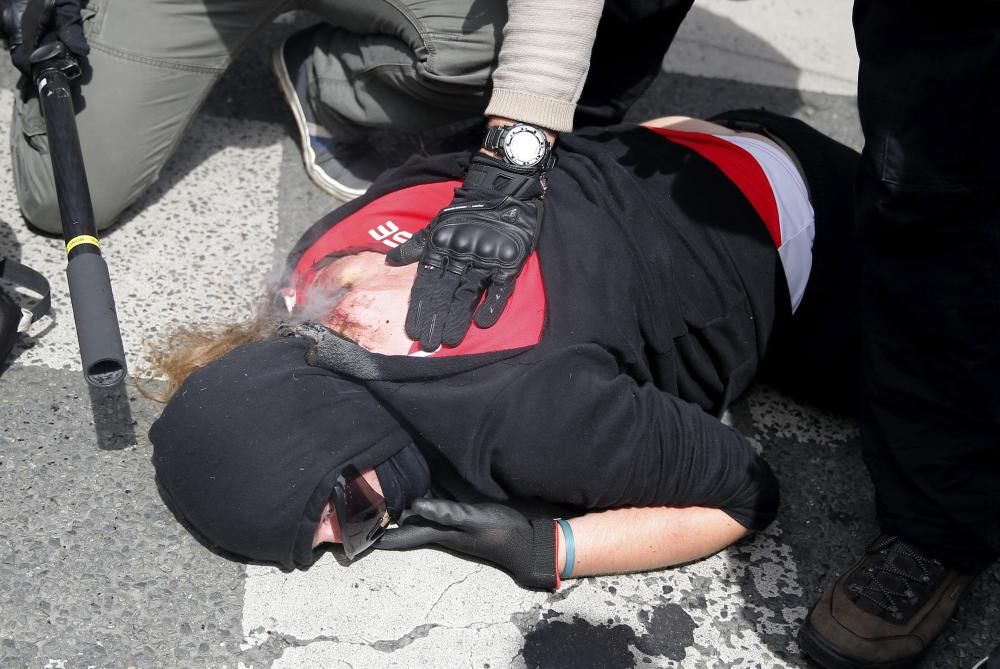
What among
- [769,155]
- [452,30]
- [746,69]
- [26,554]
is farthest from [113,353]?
[746,69]

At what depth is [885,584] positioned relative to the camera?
5.95 ft

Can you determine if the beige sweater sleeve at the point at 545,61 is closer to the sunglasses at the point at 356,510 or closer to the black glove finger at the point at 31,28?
the sunglasses at the point at 356,510

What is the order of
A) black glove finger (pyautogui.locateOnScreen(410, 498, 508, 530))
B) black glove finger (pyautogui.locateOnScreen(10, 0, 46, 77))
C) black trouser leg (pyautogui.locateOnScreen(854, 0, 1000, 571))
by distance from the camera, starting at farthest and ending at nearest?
black glove finger (pyautogui.locateOnScreen(10, 0, 46, 77)) < black glove finger (pyautogui.locateOnScreen(410, 498, 508, 530)) < black trouser leg (pyautogui.locateOnScreen(854, 0, 1000, 571))

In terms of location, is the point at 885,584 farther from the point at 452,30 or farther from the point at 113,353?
the point at 452,30

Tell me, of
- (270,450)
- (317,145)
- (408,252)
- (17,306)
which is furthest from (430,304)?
(317,145)

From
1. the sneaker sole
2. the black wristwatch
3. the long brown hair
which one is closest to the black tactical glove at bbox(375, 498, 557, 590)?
the long brown hair

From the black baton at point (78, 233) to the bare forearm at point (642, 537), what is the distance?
0.86 m

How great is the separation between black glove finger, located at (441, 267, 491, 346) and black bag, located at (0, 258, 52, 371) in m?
0.91

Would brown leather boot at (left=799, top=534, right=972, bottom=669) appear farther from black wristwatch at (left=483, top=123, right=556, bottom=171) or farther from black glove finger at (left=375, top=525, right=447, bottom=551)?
black wristwatch at (left=483, top=123, right=556, bottom=171)

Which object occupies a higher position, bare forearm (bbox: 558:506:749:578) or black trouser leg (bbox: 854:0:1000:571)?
black trouser leg (bbox: 854:0:1000:571)

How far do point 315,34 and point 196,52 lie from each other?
364 millimetres

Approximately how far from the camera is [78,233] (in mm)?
1872

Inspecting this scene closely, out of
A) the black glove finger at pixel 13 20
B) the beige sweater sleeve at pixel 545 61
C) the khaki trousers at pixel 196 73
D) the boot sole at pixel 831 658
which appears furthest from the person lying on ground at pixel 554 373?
the black glove finger at pixel 13 20

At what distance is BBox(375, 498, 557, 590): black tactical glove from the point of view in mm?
1809
